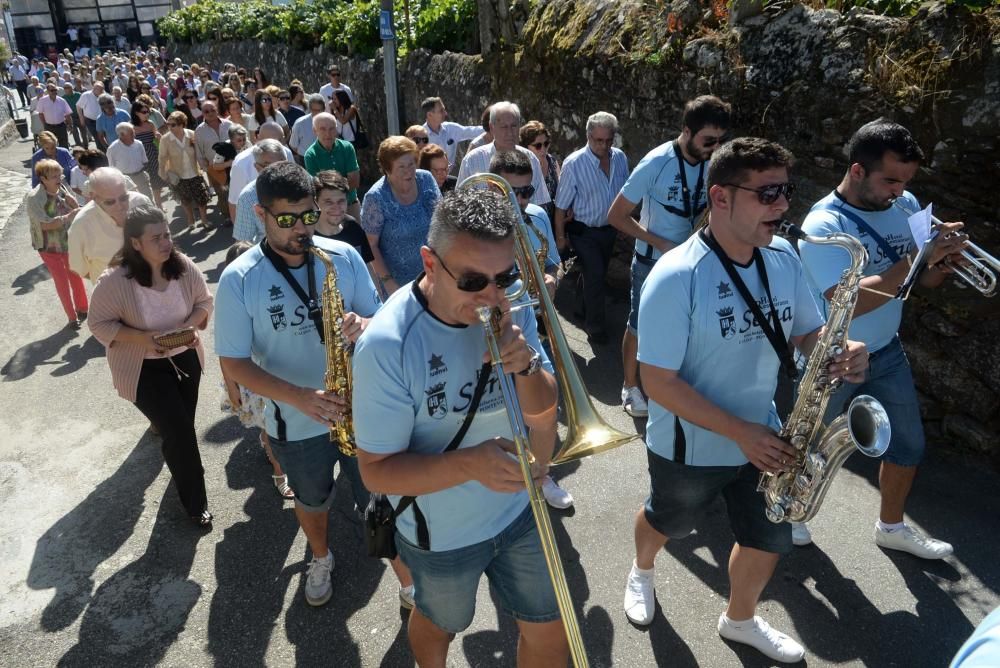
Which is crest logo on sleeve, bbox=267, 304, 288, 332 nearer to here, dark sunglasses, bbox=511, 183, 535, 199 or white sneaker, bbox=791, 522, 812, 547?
dark sunglasses, bbox=511, 183, 535, 199

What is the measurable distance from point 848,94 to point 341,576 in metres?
4.43

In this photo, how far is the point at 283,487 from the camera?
4.63 metres

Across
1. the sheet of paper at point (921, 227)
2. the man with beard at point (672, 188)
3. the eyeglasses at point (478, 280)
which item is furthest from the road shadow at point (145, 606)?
the sheet of paper at point (921, 227)

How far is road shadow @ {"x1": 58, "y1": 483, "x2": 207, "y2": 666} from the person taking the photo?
348cm

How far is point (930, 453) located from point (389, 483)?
13.3 ft

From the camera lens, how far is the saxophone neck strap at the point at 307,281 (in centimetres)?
323

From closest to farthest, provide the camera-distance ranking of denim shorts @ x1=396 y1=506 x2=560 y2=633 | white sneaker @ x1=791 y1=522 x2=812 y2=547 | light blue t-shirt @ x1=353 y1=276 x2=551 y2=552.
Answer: light blue t-shirt @ x1=353 y1=276 x2=551 y2=552
denim shorts @ x1=396 y1=506 x2=560 y2=633
white sneaker @ x1=791 y1=522 x2=812 y2=547

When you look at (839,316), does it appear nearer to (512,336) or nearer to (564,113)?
(512,336)

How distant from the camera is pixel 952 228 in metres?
3.14

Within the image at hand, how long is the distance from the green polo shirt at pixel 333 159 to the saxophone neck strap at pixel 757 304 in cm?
526

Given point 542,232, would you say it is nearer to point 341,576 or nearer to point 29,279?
point 341,576

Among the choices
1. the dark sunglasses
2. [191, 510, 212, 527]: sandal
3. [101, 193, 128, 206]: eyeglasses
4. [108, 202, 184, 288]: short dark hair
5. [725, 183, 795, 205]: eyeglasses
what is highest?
[725, 183, 795, 205]: eyeglasses

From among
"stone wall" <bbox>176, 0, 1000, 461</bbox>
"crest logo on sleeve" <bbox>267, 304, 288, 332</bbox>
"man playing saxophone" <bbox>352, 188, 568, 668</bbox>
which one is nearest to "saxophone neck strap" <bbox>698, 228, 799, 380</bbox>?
"man playing saxophone" <bbox>352, 188, 568, 668</bbox>

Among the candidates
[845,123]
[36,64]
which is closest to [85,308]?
[845,123]
